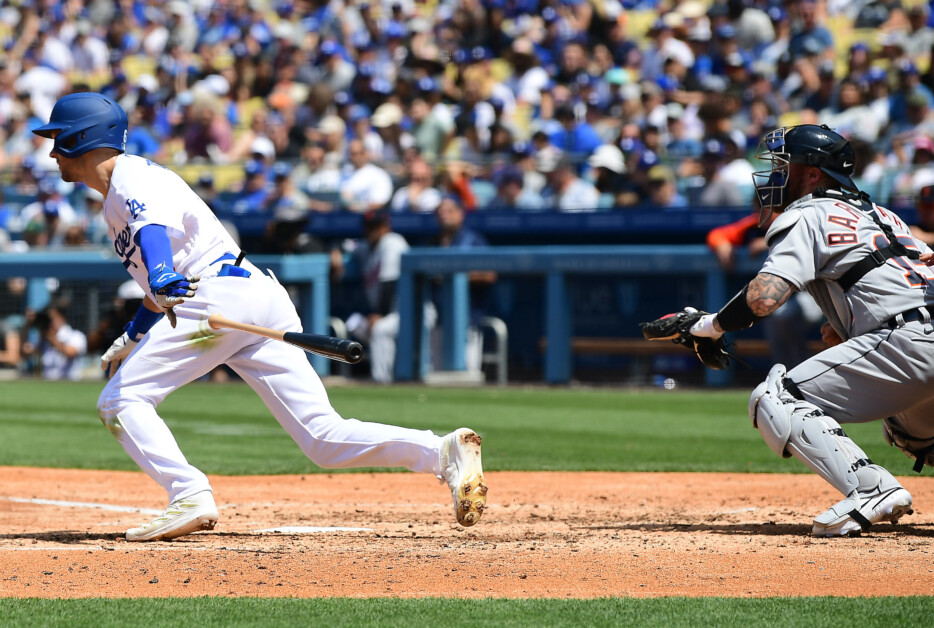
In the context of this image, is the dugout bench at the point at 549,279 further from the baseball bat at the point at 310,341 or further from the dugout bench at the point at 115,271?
the baseball bat at the point at 310,341

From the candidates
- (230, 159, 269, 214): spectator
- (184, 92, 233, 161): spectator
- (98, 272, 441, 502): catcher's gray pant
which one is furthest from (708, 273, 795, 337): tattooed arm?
(184, 92, 233, 161): spectator

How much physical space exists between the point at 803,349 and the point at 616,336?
2.18 metres

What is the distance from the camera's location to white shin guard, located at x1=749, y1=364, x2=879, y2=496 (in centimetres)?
475

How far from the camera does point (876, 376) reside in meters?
4.73

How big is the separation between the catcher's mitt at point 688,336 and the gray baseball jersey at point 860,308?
33cm

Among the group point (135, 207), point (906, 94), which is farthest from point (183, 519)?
point (906, 94)

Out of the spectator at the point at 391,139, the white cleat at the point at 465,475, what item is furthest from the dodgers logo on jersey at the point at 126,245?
the spectator at the point at 391,139

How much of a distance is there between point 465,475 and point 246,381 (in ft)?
2.94

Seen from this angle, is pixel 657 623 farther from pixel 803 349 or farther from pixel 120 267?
pixel 120 267

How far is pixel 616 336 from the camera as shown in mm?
13062

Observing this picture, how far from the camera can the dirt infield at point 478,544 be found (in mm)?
3934

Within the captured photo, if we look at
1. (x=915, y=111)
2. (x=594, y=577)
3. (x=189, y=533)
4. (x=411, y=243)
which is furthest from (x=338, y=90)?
(x=594, y=577)

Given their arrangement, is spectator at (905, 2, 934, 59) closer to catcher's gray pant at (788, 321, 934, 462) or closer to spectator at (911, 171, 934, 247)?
spectator at (911, 171, 934, 247)

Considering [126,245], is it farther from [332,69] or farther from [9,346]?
[332,69]
